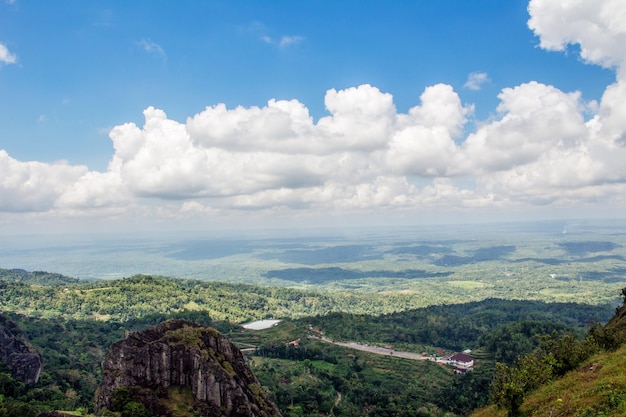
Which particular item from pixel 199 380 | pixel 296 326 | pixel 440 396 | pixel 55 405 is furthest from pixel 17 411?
pixel 296 326

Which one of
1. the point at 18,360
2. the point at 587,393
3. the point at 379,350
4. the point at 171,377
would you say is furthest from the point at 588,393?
the point at 379,350

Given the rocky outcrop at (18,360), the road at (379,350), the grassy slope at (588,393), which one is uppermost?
the grassy slope at (588,393)

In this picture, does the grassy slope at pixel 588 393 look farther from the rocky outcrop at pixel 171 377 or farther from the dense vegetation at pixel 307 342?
the rocky outcrop at pixel 171 377

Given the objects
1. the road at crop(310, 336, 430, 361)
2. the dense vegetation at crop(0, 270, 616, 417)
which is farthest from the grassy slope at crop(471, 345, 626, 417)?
the road at crop(310, 336, 430, 361)

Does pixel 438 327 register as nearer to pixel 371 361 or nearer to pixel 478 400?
pixel 371 361

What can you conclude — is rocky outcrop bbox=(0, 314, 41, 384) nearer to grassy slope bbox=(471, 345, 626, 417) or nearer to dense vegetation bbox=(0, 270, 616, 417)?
dense vegetation bbox=(0, 270, 616, 417)

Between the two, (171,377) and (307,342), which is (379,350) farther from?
(171,377)

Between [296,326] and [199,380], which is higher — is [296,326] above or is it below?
below

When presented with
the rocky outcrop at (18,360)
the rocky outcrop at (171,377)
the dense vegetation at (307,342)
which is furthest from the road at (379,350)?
the rocky outcrop at (18,360)
